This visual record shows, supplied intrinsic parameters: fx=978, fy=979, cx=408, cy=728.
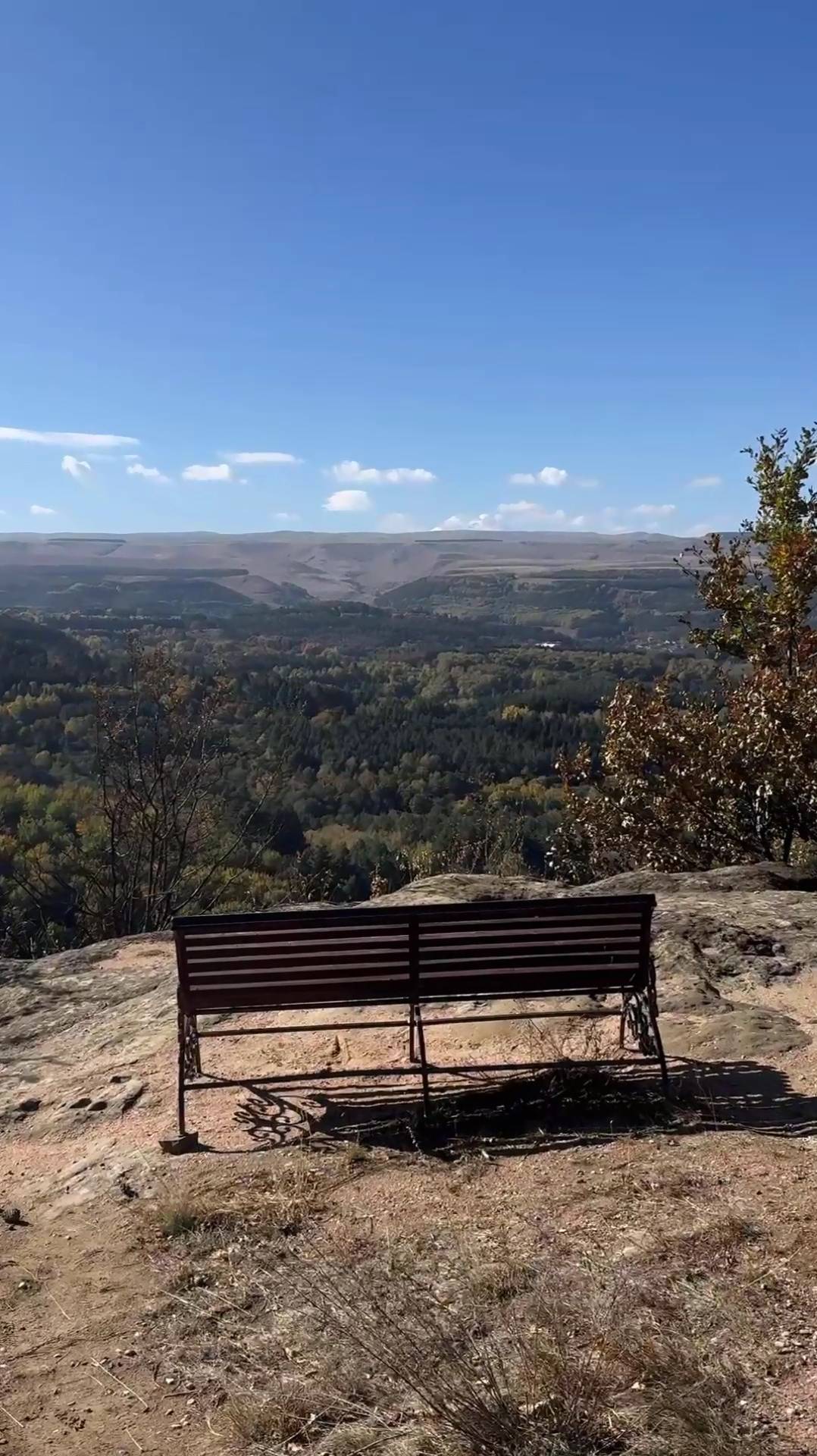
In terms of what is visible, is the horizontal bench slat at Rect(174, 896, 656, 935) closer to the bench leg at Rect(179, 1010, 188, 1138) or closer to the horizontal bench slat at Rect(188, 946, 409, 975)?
the horizontal bench slat at Rect(188, 946, 409, 975)

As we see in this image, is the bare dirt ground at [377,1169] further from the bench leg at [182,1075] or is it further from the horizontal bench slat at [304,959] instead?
the horizontal bench slat at [304,959]

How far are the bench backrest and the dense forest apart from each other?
7309mm

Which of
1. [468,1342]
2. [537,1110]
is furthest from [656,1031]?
[468,1342]

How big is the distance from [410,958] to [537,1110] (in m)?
A: 1.02

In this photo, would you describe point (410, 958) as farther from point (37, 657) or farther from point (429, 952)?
point (37, 657)

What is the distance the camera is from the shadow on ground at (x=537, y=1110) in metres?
4.65

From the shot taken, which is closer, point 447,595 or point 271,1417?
point 271,1417

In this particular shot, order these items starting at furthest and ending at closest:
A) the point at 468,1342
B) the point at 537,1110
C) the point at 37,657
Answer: the point at 37,657 < the point at 537,1110 < the point at 468,1342

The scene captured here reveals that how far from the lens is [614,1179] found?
414cm

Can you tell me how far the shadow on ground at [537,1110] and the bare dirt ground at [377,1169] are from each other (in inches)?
0.6

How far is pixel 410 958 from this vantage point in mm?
5352

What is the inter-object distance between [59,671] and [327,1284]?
46.4 m

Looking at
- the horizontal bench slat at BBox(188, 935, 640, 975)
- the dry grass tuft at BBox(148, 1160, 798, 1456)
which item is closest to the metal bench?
the horizontal bench slat at BBox(188, 935, 640, 975)

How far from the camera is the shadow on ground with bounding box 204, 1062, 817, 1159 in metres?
4.65
